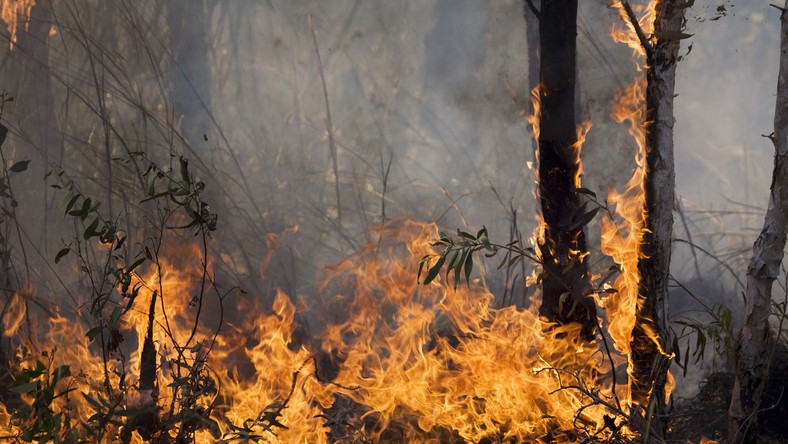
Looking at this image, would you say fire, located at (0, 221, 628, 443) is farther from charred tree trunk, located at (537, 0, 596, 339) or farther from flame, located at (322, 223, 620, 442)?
charred tree trunk, located at (537, 0, 596, 339)

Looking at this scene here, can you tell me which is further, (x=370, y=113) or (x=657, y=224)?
(x=370, y=113)

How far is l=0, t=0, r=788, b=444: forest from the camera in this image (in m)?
3.67

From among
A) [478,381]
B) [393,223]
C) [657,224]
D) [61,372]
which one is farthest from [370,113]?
[61,372]

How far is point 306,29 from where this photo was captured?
8227 mm

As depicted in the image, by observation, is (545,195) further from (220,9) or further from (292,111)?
(220,9)

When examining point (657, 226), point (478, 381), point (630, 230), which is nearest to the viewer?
point (657, 226)

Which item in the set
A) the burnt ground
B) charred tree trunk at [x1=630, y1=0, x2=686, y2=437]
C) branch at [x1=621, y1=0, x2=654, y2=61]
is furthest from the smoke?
branch at [x1=621, y1=0, x2=654, y2=61]

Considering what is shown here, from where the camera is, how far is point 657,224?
3.60 metres

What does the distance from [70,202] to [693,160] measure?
6.90m

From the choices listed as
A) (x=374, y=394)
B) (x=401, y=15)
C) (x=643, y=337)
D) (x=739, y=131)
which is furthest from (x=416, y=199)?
(x=643, y=337)

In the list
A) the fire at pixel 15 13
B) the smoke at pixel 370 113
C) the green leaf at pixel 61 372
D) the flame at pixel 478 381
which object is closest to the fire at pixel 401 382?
the flame at pixel 478 381

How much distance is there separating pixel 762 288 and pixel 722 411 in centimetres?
131

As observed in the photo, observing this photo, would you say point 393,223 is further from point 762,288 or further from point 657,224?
point 762,288

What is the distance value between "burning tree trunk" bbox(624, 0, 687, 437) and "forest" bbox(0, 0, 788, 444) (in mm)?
13
